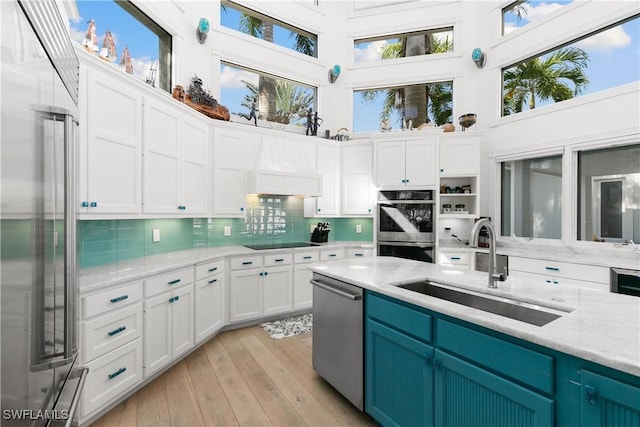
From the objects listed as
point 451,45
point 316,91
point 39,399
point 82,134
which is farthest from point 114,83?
point 451,45

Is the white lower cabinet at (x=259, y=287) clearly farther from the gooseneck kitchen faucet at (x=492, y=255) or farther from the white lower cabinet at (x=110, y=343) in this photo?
the gooseneck kitchen faucet at (x=492, y=255)

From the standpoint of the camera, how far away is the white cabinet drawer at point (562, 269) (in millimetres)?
3014

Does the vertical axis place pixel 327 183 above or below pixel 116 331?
above

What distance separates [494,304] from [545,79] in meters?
3.93

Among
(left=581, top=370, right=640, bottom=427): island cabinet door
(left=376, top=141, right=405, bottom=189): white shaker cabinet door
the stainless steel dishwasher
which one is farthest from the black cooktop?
(left=581, top=370, right=640, bottom=427): island cabinet door

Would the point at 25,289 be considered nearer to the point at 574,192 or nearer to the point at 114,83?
the point at 114,83

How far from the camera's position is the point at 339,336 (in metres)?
2.28

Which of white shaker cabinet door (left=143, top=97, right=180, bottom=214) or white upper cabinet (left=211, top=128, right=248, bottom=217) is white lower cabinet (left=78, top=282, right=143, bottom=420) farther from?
white upper cabinet (left=211, top=128, right=248, bottom=217)

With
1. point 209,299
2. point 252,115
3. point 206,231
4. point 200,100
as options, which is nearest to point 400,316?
point 209,299

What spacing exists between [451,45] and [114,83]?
489cm

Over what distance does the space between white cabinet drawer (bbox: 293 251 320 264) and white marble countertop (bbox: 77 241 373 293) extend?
127mm

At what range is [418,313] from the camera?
1.68m

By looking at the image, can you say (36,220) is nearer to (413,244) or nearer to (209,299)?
(209,299)

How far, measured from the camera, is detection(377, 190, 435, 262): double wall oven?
4.37 metres
